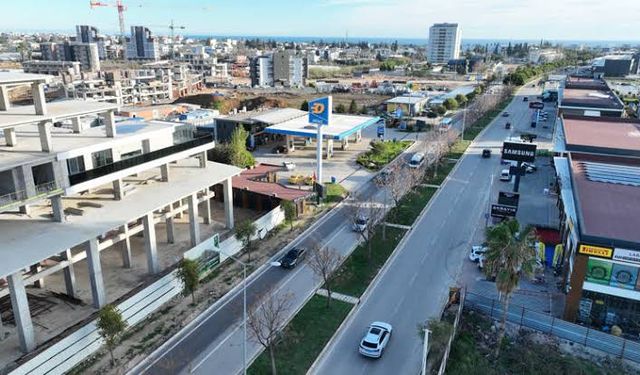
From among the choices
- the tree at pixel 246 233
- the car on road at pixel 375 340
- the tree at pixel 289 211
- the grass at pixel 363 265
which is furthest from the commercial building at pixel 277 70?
the car on road at pixel 375 340

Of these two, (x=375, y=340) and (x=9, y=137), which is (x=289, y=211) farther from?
(x=9, y=137)

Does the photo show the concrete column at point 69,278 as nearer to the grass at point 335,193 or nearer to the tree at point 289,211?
the tree at point 289,211

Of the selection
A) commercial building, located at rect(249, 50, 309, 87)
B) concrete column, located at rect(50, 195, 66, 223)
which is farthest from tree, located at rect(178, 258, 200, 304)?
commercial building, located at rect(249, 50, 309, 87)

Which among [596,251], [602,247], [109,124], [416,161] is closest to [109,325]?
[109,124]

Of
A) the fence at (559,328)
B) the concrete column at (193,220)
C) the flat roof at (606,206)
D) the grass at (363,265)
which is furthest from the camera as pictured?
the concrete column at (193,220)

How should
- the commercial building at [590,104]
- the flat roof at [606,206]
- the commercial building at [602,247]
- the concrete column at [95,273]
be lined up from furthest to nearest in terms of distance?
the commercial building at [590,104]
the flat roof at [606,206]
the concrete column at [95,273]
the commercial building at [602,247]

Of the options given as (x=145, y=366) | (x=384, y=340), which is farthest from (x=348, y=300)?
(x=145, y=366)
